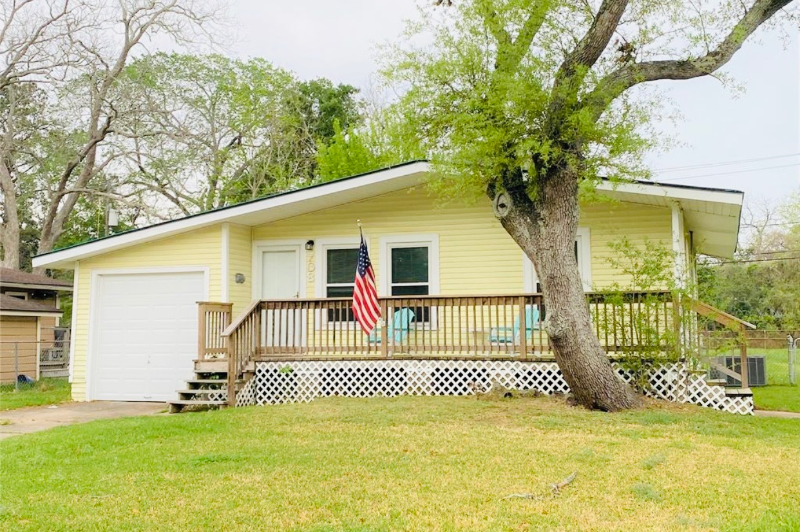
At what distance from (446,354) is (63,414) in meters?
5.90

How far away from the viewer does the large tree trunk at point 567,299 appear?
7926mm

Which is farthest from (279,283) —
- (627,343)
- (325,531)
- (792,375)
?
Answer: (792,375)

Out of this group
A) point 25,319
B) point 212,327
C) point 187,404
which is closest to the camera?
point 187,404

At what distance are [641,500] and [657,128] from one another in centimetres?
508

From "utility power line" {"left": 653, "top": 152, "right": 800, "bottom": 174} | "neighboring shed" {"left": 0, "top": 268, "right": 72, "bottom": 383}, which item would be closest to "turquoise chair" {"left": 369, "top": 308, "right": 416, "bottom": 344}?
"neighboring shed" {"left": 0, "top": 268, "right": 72, "bottom": 383}

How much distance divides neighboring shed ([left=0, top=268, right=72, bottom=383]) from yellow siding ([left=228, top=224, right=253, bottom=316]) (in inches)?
287

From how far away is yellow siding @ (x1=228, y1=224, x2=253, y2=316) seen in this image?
1158 centimetres

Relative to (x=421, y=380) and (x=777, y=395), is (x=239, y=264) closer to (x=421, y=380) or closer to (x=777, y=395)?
(x=421, y=380)

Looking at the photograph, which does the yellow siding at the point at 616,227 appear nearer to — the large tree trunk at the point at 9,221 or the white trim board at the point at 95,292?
the white trim board at the point at 95,292

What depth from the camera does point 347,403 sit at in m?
9.07

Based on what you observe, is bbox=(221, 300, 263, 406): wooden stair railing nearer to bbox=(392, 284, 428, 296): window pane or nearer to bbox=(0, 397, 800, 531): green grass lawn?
bbox=(0, 397, 800, 531): green grass lawn

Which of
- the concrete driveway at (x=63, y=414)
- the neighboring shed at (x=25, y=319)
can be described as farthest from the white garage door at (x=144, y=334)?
the neighboring shed at (x=25, y=319)

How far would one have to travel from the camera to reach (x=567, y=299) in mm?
7980

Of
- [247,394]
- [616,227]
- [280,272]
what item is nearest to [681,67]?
[616,227]
